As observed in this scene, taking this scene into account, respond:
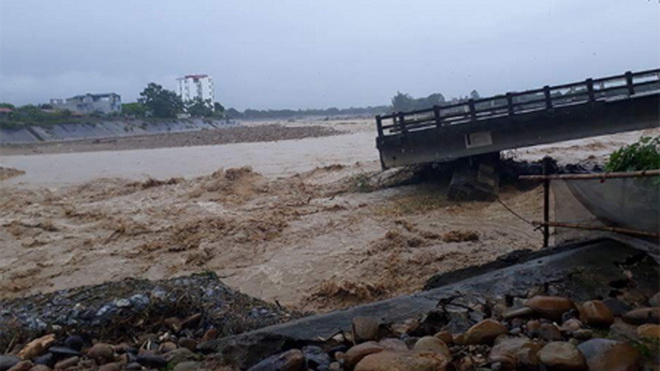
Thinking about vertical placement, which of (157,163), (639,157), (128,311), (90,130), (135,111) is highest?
(135,111)

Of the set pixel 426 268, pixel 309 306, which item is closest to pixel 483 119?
pixel 426 268

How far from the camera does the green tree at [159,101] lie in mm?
74750

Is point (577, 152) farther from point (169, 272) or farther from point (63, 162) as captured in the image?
point (63, 162)

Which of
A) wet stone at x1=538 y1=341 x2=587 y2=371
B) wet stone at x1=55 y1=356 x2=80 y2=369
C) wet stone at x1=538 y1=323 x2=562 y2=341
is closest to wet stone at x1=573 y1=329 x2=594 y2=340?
wet stone at x1=538 y1=323 x2=562 y2=341

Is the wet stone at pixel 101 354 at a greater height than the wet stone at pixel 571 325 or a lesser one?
lesser

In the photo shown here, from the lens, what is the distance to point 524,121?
12.6 metres

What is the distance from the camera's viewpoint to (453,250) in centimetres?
896

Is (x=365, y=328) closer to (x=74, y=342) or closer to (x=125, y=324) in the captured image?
(x=125, y=324)

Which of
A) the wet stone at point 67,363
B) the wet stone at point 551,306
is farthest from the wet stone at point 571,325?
the wet stone at point 67,363

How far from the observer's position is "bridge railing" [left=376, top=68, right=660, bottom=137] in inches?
472

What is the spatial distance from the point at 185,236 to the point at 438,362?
30.6 ft

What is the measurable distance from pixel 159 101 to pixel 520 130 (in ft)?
233

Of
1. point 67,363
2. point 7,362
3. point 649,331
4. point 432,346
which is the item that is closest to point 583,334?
point 649,331

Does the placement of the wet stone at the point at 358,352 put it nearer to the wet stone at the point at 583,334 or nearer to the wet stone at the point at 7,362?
the wet stone at the point at 583,334
